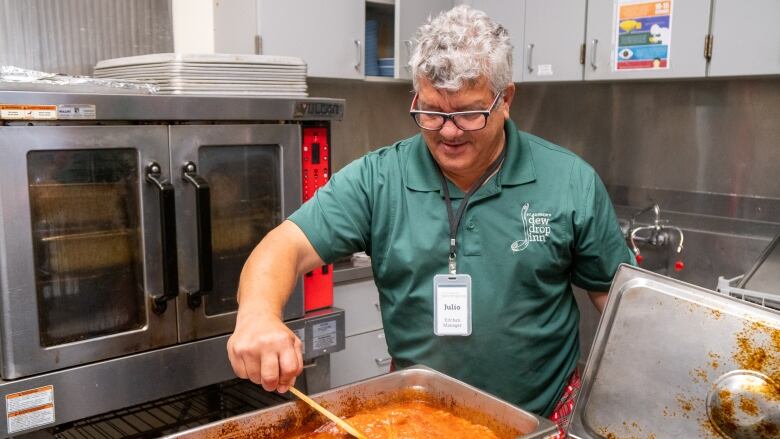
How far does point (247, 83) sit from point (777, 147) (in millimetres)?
2377

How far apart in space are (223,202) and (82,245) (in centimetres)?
46

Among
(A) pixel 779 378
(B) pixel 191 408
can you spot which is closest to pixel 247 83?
(B) pixel 191 408

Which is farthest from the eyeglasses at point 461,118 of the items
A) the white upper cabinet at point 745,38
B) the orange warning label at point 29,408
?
the white upper cabinet at point 745,38

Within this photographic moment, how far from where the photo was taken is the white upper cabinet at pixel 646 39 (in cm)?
288

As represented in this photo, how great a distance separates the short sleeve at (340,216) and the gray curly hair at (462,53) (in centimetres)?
30

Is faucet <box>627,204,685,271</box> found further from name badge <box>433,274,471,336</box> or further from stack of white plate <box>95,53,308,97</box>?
name badge <box>433,274,471,336</box>

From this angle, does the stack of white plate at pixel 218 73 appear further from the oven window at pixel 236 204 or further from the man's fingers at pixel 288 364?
the man's fingers at pixel 288 364

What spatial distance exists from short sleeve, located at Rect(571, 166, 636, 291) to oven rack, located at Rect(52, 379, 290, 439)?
3.57ft

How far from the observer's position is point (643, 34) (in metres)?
3.03

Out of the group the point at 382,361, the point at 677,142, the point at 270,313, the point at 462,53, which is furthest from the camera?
the point at 677,142

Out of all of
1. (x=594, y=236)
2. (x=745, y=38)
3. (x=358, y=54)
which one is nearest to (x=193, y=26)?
(x=358, y=54)

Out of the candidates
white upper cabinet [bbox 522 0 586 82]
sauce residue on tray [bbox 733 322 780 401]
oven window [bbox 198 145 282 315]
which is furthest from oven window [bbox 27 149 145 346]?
white upper cabinet [bbox 522 0 586 82]

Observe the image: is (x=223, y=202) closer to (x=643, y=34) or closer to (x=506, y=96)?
(x=506, y=96)

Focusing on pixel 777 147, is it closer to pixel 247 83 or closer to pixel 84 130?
pixel 247 83
